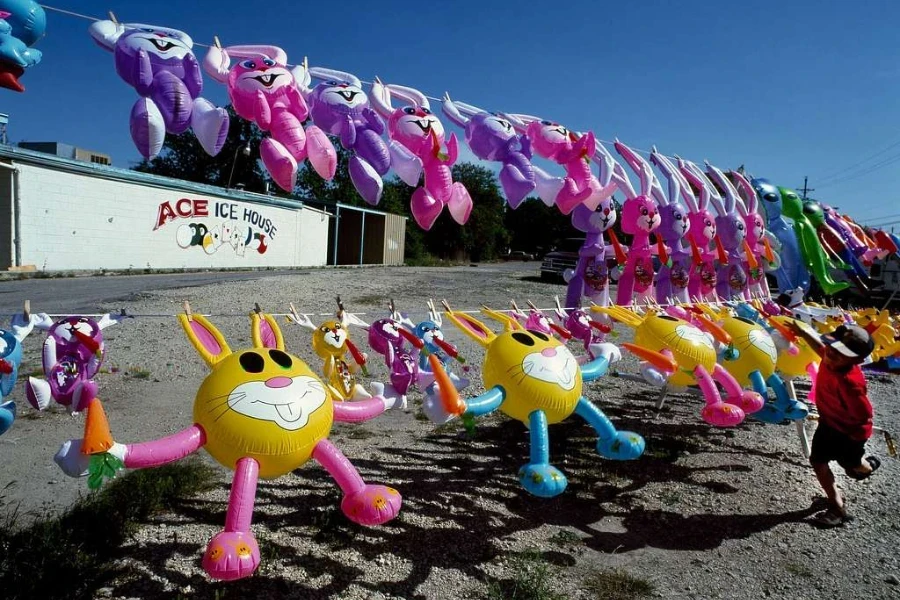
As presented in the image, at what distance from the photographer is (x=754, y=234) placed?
817 centimetres

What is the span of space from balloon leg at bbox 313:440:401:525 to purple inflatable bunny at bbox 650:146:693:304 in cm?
536

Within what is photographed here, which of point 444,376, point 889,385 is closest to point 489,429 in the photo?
point 444,376

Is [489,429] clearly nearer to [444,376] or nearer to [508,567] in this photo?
[508,567]

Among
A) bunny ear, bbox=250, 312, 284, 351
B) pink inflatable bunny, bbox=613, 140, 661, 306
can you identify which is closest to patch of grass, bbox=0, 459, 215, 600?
bunny ear, bbox=250, 312, 284, 351

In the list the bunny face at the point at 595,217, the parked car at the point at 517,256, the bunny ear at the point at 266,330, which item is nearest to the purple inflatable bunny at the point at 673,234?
the bunny face at the point at 595,217

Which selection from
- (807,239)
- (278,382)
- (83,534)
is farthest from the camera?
(807,239)

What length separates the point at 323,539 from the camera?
3859mm

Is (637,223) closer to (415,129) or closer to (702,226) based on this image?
(702,226)

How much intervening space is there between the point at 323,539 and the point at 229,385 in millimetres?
1675

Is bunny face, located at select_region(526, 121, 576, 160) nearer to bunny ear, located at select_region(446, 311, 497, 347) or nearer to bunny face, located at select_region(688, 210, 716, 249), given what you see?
bunny ear, located at select_region(446, 311, 497, 347)

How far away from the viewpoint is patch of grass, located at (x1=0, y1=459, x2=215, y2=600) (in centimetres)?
309

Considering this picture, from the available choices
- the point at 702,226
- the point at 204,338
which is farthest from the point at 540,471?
the point at 702,226

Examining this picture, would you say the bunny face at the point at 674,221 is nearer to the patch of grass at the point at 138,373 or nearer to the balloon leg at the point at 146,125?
the balloon leg at the point at 146,125

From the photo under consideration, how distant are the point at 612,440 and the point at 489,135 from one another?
2.90 metres
